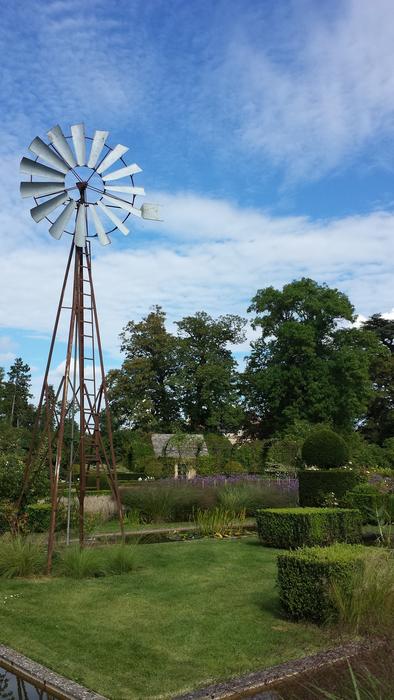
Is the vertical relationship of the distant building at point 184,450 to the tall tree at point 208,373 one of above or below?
below

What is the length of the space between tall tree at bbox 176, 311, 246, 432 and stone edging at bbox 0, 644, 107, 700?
35212 millimetres

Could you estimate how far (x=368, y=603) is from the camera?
5879 millimetres

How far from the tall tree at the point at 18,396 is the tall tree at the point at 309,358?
39.0m

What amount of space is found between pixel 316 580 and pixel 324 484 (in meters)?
10.3

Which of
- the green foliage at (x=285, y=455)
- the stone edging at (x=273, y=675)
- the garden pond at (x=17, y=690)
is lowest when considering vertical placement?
the garden pond at (x=17, y=690)

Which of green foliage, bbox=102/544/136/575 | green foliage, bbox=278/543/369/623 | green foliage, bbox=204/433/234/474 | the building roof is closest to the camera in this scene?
→ green foliage, bbox=278/543/369/623

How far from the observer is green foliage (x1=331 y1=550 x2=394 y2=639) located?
5.79 m

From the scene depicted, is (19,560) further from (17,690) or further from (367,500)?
(367,500)

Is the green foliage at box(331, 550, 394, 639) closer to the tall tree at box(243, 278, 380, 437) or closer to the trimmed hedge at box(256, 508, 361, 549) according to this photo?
the trimmed hedge at box(256, 508, 361, 549)

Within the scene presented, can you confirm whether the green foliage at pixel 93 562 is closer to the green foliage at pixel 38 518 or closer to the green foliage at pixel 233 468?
the green foliage at pixel 38 518

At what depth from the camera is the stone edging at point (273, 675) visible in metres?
4.39

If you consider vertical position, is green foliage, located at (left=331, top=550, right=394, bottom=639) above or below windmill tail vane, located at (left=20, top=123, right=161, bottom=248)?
below

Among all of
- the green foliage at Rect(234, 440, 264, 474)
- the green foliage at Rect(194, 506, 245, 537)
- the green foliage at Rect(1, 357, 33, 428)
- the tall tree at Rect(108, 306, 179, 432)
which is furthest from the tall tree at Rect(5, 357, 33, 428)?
the green foliage at Rect(194, 506, 245, 537)

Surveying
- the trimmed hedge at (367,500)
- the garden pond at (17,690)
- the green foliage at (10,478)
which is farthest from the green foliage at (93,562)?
the trimmed hedge at (367,500)
